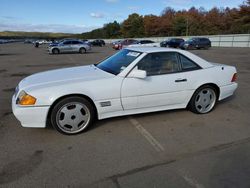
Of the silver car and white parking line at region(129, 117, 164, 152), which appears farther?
the silver car

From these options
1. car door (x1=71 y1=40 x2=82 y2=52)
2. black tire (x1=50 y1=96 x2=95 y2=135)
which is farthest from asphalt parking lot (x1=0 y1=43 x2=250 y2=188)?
car door (x1=71 y1=40 x2=82 y2=52)

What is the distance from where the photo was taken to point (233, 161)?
3154 mm

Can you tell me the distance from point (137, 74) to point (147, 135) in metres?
1.07

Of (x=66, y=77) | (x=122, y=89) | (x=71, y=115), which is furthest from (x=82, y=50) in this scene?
(x=71, y=115)

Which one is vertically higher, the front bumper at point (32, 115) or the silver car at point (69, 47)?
the silver car at point (69, 47)

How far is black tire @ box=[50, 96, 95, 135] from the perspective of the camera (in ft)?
12.5

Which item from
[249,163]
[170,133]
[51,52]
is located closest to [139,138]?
[170,133]

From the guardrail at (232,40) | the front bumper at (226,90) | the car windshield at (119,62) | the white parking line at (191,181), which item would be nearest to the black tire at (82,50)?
the car windshield at (119,62)

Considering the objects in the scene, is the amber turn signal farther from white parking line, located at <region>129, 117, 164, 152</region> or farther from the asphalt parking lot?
white parking line, located at <region>129, 117, 164, 152</region>

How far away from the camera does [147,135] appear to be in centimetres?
396

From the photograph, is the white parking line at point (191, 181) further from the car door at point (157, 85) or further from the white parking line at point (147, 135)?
the car door at point (157, 85)

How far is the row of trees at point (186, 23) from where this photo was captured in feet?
174

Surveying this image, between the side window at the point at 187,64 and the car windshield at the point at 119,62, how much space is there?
913 millimetres

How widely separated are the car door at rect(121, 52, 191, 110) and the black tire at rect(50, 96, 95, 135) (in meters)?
0.64
